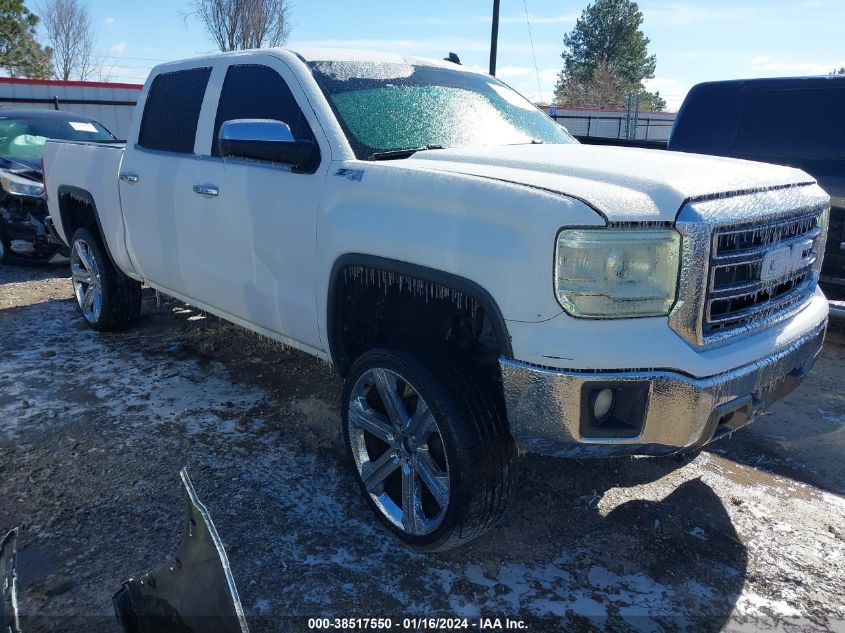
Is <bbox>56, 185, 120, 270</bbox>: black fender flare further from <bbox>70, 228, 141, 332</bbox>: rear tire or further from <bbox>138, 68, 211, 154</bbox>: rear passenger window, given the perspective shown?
<bbox>138, 68, 211, 154</bbox>: rear passenger window

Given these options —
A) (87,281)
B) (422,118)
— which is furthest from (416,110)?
(87,281)

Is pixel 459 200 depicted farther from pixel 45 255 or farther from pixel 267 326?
pixel 45 255

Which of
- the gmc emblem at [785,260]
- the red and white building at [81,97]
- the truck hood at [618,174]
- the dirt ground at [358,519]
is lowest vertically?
the dirt ground at [358,519]

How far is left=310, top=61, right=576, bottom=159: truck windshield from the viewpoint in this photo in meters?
3.10

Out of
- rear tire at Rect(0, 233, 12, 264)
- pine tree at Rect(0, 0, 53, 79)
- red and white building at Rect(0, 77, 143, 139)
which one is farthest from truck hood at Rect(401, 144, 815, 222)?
pine tree at Rect(0, 0, 53, 79)

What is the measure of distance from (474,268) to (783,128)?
13.4 feet

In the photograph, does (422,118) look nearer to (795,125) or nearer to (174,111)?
(174,111)

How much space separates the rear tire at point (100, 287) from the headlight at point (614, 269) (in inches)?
162

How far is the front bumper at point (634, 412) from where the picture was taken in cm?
214

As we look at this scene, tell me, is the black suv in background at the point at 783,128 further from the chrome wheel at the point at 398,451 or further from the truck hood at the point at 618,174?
the chrome wheel at the point at 398,451

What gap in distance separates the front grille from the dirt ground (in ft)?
3.38

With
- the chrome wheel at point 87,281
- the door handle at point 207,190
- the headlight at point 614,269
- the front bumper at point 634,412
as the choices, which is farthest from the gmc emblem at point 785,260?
the chrome wheel at point 87,281

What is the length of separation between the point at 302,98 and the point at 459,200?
1.25m

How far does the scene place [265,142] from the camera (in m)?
2.94
